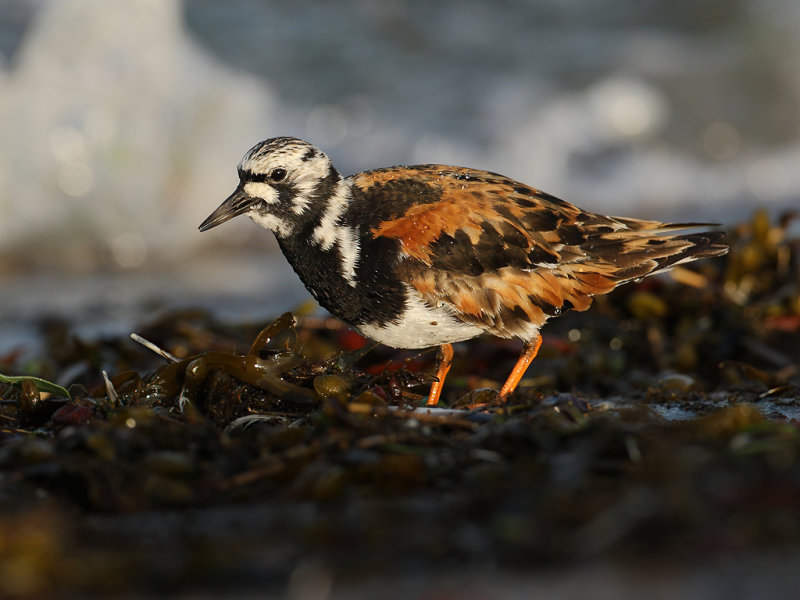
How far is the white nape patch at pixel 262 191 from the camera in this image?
3672 mm

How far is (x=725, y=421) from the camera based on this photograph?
A: 244cm

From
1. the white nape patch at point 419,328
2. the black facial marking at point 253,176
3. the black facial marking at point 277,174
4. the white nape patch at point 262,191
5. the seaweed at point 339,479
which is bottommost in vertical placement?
the seaweed at point 339,479

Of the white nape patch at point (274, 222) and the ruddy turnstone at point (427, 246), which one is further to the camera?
the white nape patch at point (274, 222)

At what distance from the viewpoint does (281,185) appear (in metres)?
3.68

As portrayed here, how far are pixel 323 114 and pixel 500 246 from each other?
26.1 feet

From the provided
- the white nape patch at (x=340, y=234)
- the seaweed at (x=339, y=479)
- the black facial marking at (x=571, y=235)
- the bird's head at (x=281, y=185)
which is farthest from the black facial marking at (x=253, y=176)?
the black facial marking at (x=571, y=235)

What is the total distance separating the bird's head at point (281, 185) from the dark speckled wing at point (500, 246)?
19 centimetres

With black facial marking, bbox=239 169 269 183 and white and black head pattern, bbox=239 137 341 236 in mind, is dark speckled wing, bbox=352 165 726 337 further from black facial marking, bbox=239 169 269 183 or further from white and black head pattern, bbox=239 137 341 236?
black facial marking, bbox=239 169 269 183

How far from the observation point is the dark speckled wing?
3520 millimetres

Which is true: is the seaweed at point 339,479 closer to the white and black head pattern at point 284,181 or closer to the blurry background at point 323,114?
the white and black head pattern at point 284,181

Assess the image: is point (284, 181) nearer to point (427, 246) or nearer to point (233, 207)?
point (233, 207)

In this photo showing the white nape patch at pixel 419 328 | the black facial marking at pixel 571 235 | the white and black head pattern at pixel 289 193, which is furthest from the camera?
the black facial marking at pixel 571 235

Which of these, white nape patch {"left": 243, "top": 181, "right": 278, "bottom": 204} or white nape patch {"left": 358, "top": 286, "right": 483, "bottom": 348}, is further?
white nape patch {"left": 243, "top": 181, "right": 278, "bottom": 204}

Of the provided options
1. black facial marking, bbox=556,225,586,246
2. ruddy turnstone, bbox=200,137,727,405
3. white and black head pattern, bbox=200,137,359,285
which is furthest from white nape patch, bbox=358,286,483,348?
black facial marking, bbox=556,225,586,246
